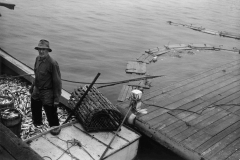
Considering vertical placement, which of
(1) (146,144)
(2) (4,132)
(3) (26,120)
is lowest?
(1) (146,144)

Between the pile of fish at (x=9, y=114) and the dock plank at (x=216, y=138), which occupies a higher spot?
the pile of fish at (x=9, y=114)

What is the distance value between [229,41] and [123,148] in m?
23.7

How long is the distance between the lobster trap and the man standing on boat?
30.5 inches

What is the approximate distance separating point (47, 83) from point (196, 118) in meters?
5.02

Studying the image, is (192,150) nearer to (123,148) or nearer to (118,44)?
(123,148)

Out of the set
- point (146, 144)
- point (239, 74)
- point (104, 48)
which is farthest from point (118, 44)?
point (146, 144)

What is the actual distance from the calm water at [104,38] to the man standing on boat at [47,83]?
11.3 feet

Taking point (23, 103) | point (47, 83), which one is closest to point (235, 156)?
point (47, 83)

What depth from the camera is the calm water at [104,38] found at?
15851 millimetres

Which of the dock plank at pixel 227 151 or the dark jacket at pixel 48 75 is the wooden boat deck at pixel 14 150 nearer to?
the dark jacket at pixel 48 75

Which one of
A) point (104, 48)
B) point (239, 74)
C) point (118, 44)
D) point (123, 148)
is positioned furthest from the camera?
point (118, 44)

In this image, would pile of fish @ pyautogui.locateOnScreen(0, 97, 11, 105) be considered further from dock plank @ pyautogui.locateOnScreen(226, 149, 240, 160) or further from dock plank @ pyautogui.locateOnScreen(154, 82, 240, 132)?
dock plank @ pyautogui.locateOnScreen(226, 149, 240, 160)

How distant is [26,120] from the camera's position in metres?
8.23

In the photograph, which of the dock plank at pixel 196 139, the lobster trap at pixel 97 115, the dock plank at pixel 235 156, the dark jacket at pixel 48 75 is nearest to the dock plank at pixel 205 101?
the dock plank at pixel 196 139
